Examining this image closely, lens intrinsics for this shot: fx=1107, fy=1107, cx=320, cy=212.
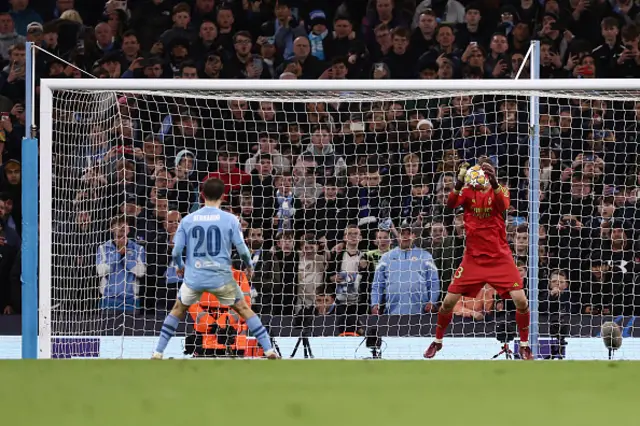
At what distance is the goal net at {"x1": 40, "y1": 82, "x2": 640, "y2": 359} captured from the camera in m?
8.43

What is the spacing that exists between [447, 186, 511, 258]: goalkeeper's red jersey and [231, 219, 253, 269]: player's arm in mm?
1605

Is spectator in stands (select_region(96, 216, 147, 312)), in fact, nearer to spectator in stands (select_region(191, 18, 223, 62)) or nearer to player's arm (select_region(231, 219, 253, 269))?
player's arm (select_region(231, 219, 253, 269))

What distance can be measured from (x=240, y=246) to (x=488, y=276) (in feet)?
6.06

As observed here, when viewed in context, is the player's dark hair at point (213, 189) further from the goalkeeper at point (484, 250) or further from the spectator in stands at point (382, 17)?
the spectator in stands at point (382, 17)

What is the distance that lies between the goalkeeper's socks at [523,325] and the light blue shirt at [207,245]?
6.71 ft

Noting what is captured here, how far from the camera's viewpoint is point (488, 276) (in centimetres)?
796

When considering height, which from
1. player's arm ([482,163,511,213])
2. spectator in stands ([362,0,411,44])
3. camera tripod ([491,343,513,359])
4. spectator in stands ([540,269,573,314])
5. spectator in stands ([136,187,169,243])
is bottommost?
camera tripod ([491,343,513,359])

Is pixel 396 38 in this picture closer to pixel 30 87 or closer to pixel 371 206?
pixel 371 206

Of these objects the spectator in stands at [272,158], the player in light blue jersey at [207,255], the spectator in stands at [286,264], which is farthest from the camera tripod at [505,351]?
the spectator in stands at [272,158]

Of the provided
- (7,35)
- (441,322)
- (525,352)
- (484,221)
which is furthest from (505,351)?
(7,35)

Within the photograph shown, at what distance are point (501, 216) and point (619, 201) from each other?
1.29 meters

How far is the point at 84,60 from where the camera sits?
10.7 metres

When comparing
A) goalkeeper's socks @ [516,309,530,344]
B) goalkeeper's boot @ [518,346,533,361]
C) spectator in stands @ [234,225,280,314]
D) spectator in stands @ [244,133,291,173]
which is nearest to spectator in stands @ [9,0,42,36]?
spectator in stands @ [244,133,291,173]

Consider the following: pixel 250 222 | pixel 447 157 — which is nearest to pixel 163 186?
pixel 250 222
